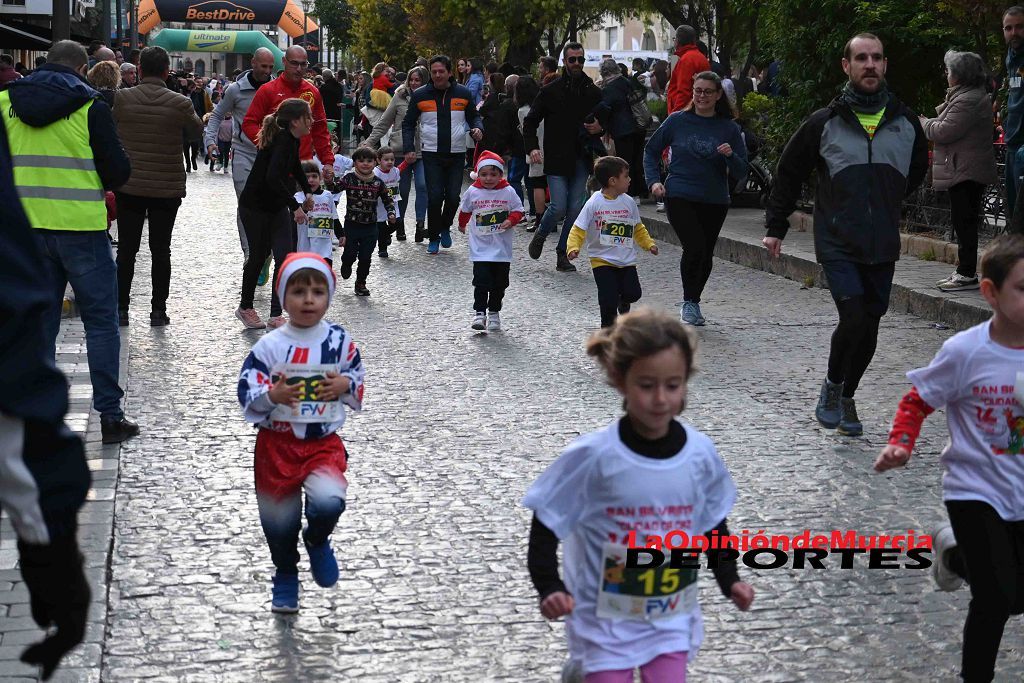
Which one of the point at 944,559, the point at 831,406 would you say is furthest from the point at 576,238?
the point at 944,559

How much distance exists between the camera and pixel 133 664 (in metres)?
4.66

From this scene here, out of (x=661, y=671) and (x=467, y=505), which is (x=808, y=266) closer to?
(x=467, y=505)

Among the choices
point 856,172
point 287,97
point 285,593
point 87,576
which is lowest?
point 285,593

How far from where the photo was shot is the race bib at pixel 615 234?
10.4m

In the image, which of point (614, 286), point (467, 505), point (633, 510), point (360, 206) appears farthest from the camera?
point (360, 206)

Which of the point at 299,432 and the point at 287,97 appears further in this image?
the point at 287,97

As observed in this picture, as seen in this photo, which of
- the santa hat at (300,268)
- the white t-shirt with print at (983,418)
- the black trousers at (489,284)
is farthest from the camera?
the black trousers at (489,284)

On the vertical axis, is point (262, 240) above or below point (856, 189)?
below

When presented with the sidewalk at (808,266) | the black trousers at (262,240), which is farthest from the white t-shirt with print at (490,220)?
the sidewalk at (808,266)

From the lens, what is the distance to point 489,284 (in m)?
11.0

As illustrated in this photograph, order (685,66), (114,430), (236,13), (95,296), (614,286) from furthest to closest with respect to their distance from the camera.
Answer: (236,13)
(685,66)
(614,286)
(95,296)
(114,430)

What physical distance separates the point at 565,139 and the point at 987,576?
10613 millimetres

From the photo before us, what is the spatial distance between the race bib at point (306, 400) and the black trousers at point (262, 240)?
19.5ft

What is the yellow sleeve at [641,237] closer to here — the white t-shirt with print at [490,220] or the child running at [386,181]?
the white t-shirt with print at [490,220]
